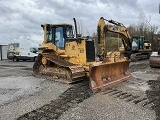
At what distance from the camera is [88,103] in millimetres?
8266

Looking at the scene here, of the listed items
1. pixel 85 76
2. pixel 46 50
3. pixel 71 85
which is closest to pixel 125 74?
pixel 85 76

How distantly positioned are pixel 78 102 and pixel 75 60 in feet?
15.0

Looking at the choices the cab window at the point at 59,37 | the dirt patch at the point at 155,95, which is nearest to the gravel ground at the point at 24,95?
the cab window at the point at 59,37

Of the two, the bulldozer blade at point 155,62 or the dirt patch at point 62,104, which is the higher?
the bulldozer blade at point 155,62

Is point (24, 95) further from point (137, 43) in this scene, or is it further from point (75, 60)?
point (137, 43)

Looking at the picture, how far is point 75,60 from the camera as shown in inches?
505

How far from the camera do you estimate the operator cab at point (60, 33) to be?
13594 millimetres

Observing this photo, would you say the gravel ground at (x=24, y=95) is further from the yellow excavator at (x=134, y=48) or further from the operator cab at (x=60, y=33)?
the yellow excavator at (x=134, y=48)

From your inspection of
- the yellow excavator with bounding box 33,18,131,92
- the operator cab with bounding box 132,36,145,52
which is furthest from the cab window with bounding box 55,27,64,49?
the operator cab with bounding box 132,36,145,52

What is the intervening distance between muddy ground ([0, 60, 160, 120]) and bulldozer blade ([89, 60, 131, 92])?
0.30 metres

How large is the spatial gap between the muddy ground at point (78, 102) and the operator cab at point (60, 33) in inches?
106

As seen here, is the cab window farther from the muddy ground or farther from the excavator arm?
the muddy ground

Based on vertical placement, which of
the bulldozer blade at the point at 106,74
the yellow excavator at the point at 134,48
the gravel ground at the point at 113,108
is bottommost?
the gravel ground at the point at 113,108

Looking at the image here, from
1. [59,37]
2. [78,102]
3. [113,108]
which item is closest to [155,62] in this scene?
[59,37]
